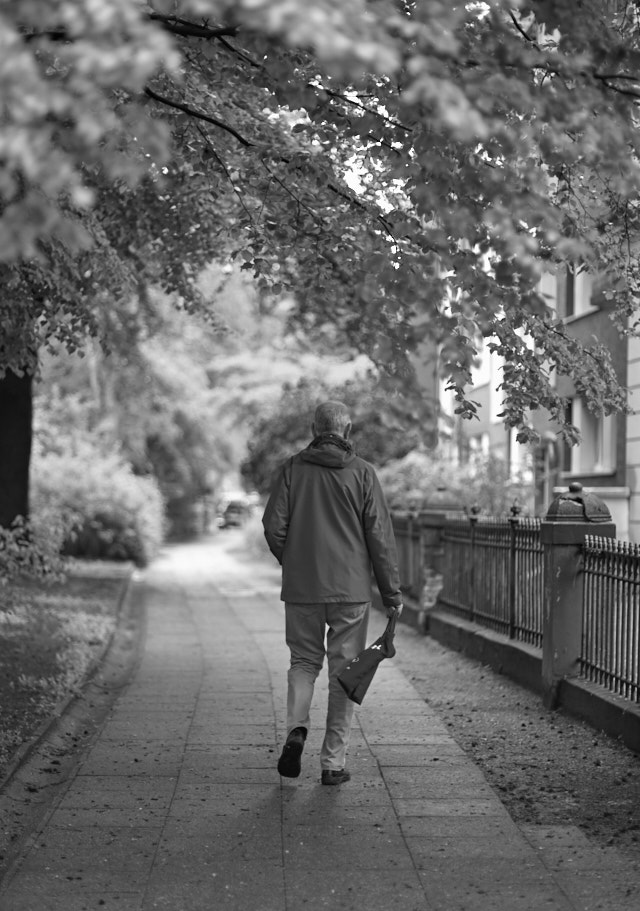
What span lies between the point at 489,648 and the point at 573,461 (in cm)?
848

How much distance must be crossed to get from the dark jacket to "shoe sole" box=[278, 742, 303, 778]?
767 millimetres

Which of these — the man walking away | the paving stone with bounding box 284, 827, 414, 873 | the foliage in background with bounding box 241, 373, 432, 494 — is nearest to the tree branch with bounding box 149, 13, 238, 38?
the man walking away

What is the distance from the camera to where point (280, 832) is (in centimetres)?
552

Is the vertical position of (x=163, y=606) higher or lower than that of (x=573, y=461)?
lower

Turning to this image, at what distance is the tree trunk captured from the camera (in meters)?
14.6

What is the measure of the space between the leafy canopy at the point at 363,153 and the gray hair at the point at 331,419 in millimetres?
451

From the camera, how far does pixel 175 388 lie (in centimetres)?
3203

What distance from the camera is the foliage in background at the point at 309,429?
25.4 metres

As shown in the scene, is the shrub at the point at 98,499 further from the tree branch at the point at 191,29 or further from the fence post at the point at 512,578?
the tree branch at the point at 191,29

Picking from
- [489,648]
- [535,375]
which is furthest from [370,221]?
[489,648]

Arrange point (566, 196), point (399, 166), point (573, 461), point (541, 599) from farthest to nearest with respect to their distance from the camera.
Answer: point (573, 461), point (541, 599), point (566, 196), point (399, 166)

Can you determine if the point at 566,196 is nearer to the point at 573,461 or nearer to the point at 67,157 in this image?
the point at 67,157

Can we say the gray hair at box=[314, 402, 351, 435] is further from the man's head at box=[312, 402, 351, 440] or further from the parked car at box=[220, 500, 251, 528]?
the parked car at box=[220, 500, 251, 528]

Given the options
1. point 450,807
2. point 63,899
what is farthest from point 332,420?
point 63,899
